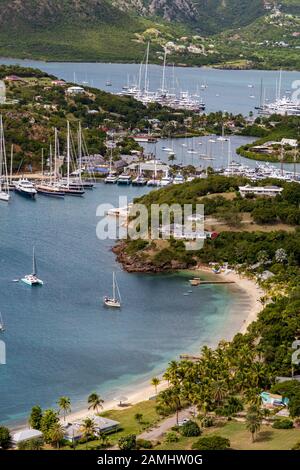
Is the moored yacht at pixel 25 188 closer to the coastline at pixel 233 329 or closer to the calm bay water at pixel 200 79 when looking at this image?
the coastline at pixel 233 329

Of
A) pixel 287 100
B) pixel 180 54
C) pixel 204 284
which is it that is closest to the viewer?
pixel 204 284

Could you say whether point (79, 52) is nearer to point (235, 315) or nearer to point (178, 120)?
point (178, 120)

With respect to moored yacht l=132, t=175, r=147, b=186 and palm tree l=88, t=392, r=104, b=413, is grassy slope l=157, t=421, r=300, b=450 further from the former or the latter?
moored yacht l=132, t=175, r=147, b=186

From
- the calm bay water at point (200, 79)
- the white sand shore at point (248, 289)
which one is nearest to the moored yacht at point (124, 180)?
the white sand shore at point (248, 289)

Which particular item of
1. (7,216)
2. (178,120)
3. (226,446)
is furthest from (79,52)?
(226,446)

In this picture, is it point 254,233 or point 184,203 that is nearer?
point 254,233

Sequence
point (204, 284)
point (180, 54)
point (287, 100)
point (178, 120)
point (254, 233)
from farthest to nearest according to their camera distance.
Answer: point (180, 54) → point (287, 100) → point (178, 120) → point (254, 233) → point (204, 284)
